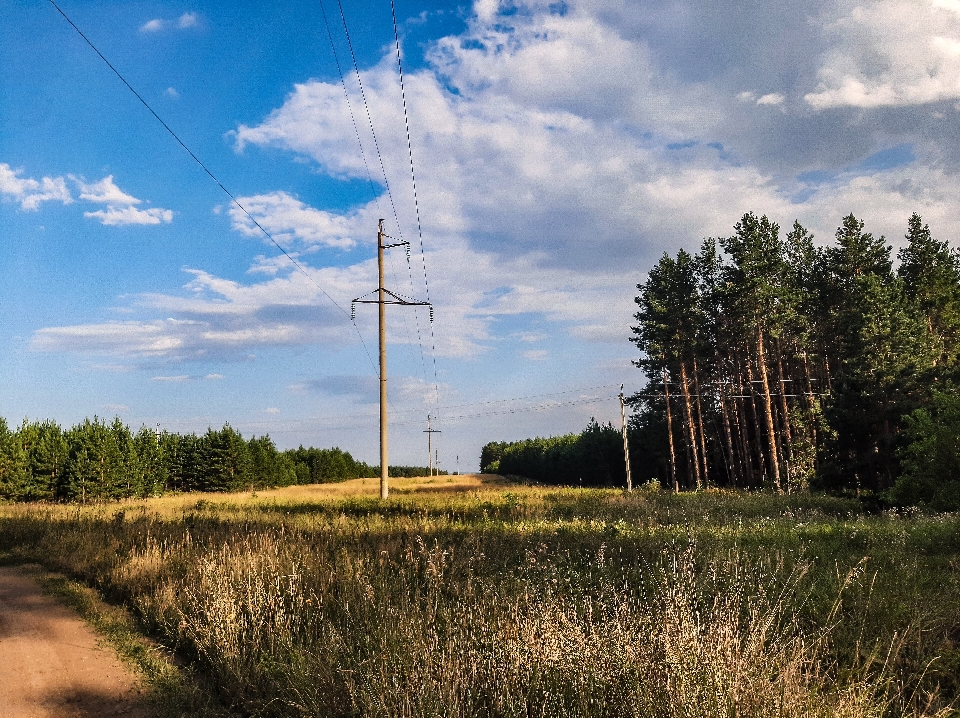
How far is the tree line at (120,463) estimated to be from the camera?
47375 mm

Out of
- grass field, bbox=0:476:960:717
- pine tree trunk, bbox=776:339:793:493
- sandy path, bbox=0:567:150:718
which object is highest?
pine tree trunk, bbox=776:339:793:493

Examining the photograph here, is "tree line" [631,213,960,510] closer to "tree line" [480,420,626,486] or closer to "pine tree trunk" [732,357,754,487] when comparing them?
"pine tree trunk" [732,357,754,487]

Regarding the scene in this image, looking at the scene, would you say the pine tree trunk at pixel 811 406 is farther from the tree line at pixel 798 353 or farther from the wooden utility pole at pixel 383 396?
the wooden utility pole at pixel 383 396

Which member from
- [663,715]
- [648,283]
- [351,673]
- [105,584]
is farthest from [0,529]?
[648,283]

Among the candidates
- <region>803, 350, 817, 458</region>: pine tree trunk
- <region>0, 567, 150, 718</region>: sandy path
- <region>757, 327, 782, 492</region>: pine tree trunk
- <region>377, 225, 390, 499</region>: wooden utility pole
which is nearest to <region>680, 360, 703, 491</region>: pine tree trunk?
<region>757, 327, 782, 492</region>: pine tree trunk

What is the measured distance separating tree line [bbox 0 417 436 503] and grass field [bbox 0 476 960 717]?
125 ft

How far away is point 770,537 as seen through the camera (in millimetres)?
13820

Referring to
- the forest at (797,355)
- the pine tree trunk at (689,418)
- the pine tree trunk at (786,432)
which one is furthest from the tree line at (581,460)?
the pine tree trunk at (786,432)

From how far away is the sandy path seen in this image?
622cm

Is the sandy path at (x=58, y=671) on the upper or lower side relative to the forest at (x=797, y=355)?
lower

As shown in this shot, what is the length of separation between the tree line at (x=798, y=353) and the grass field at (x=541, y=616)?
22.9 metres

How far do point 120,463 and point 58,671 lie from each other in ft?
164

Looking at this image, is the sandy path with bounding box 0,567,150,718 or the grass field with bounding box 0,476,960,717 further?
the sandy path with bounding box 0,567,150,718

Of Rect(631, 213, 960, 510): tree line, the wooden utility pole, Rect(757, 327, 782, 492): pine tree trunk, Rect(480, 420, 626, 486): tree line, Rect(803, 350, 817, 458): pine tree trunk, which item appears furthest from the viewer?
Rect(480, 420, 626, 486): tree line
